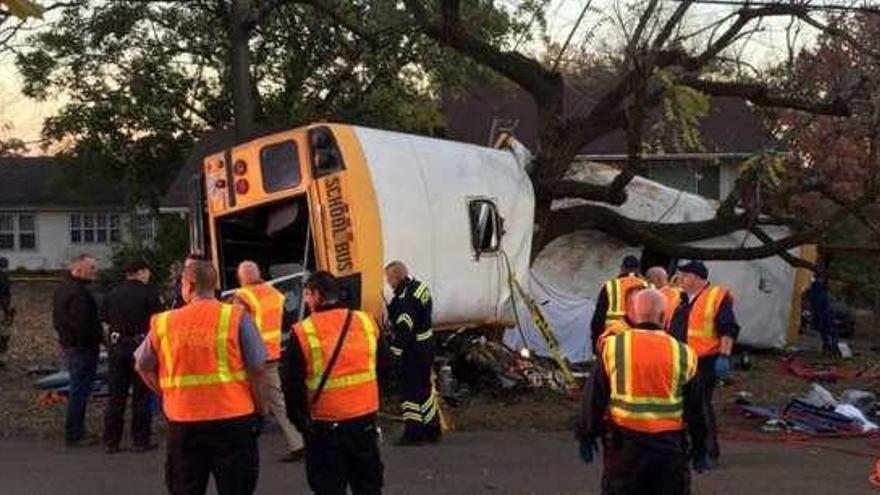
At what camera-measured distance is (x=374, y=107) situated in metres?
27.7

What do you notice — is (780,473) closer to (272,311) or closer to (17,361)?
(272,311)

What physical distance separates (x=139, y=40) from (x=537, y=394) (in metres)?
22.5

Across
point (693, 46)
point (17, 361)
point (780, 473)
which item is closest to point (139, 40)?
point (17, 361)

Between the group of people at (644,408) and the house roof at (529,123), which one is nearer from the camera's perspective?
the group of people at (644,408)

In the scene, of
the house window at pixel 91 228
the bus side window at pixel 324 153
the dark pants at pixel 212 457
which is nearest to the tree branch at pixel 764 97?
the bus side window at pixel 324 153

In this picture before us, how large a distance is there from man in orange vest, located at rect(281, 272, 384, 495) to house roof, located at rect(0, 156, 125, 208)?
3601 centimetres

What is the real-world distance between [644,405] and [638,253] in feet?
45.2

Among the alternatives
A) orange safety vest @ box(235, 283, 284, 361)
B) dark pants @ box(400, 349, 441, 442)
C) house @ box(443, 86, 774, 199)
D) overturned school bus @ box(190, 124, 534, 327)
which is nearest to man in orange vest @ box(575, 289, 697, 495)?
orange safety vest @ box(235, 283, 284, 361)

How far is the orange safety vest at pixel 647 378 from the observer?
6297 mm

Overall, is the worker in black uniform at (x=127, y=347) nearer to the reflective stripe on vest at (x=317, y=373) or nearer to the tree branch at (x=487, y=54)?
the reflective stripe on vest at (x=317, y=373)

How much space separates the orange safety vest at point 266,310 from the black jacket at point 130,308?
3.44ft

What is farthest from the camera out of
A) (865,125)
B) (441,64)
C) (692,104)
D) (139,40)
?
(139,40)

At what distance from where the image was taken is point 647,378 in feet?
20.7

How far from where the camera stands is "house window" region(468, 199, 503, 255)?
14.0 m
